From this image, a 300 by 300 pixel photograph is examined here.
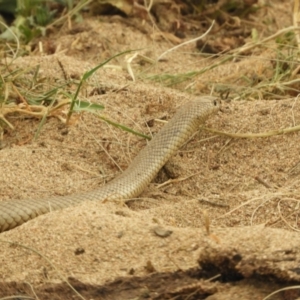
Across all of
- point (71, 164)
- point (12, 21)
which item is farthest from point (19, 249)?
point (12, 21)

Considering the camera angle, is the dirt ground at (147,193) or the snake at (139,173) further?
the snake at (139,173)

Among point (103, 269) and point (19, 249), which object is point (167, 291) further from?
point (19, 249)

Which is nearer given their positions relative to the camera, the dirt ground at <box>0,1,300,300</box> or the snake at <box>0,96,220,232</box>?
the dirt ground at <box>0,1,300,300</box>
